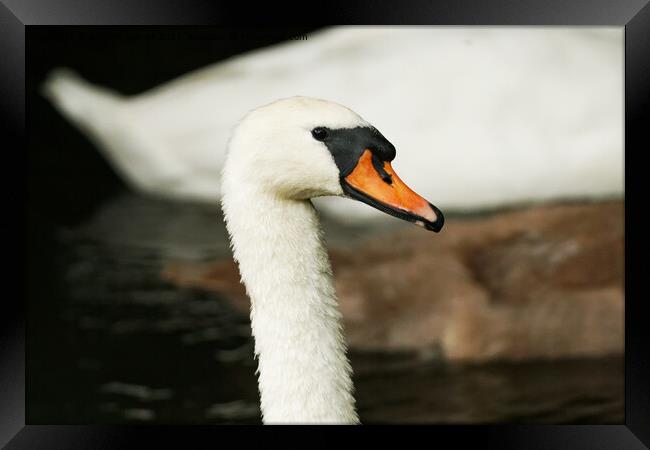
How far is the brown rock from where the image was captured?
3.67 m

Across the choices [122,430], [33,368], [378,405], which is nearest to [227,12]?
[122,430]

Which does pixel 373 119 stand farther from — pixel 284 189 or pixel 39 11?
pixel 284 189

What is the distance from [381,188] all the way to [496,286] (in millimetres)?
2142

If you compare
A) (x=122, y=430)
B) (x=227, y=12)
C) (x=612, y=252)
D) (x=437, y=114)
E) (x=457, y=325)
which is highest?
(x=437, y=114)

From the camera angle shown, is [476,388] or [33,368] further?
[33,368]

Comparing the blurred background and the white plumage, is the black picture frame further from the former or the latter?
the blurred background

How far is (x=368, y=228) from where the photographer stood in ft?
13.2

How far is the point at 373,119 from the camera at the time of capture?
159 inches

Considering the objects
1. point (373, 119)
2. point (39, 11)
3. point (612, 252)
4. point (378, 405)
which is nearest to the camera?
point (39, 11)

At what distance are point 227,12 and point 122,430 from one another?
2.93 ft

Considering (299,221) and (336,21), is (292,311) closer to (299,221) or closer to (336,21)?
(299,221)

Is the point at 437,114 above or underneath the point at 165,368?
above

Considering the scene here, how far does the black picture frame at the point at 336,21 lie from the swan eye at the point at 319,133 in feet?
1.82

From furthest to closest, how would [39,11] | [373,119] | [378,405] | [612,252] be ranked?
1. [373,119]
2. [612,252]
3. [378,405]
4. [39,11]
